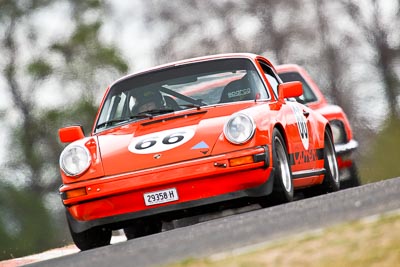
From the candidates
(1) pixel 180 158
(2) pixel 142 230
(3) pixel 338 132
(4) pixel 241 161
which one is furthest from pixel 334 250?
(3) pixel 338 132

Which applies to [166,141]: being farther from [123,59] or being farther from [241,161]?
[123,59]

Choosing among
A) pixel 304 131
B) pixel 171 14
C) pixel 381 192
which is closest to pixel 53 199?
pixel 171 14

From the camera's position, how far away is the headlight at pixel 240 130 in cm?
927

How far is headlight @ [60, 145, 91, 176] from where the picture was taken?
374 inches

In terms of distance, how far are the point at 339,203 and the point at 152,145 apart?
1.99 metres

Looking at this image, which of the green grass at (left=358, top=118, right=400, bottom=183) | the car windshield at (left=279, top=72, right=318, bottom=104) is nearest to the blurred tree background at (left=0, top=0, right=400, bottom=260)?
the green grass at (left=358, top=118, right=400, bottom=183)

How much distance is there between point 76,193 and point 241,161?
1.31 m

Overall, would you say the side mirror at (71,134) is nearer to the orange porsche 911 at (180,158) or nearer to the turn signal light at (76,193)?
the orange porsche 911 at (180,158)

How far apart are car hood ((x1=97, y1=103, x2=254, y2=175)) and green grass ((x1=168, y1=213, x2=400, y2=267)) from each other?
287cm

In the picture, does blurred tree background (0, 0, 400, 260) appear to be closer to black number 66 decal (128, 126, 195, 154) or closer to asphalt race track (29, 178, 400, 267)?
black number 66 decal (128, 126, 195, 154)

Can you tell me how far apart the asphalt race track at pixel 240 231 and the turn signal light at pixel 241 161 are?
66 cm

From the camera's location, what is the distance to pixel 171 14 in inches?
2004

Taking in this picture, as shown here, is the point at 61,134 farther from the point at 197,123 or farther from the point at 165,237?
the point at 165,237

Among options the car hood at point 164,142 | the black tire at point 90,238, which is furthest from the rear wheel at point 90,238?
the car hood at point 164,142
